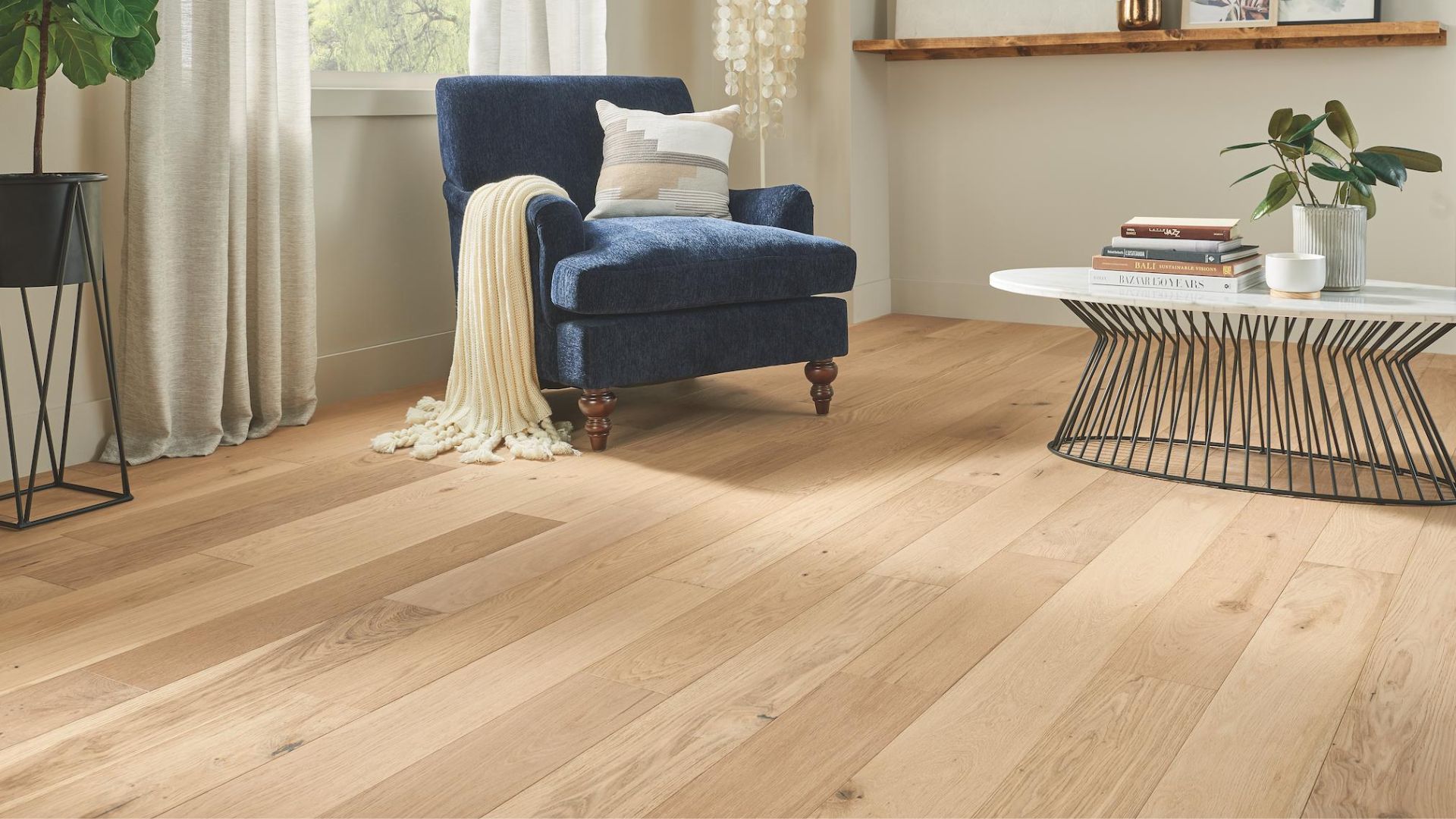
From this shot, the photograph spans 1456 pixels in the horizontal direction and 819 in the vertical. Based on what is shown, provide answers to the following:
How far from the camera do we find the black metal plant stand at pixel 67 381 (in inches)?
95.2

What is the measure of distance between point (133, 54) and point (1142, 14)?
3032 millimetres

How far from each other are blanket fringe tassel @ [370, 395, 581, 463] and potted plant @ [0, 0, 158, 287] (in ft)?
2.54

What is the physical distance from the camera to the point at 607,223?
3.17 m

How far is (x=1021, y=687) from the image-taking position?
1.65 metres

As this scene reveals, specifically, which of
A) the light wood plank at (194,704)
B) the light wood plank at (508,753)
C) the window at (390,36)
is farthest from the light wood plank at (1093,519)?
the window at (390,36)

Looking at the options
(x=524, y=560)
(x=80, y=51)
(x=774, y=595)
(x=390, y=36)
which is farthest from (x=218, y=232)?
(x=774, y=595)

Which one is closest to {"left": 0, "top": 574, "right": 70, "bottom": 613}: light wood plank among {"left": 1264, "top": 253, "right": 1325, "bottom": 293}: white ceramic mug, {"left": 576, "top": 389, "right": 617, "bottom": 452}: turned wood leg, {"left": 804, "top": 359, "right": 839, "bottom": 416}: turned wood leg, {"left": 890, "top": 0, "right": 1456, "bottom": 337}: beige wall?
{"left": 576, "top": 389, "right": 617, "bottom": 452}: turned wood leg

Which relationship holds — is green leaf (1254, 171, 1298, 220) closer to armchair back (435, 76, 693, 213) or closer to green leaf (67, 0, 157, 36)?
armchair back (435, 76, 693, 213)

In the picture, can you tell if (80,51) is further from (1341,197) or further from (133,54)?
(1341,197)

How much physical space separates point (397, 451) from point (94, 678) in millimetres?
1289

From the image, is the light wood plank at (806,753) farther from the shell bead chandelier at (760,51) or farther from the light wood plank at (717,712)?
the shell bead chandelier at (760,51)

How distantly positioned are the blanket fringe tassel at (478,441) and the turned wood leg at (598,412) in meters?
0.06

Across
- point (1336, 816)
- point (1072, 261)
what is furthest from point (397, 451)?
point (1072, 261)

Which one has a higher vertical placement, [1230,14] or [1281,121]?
[1230,14]
